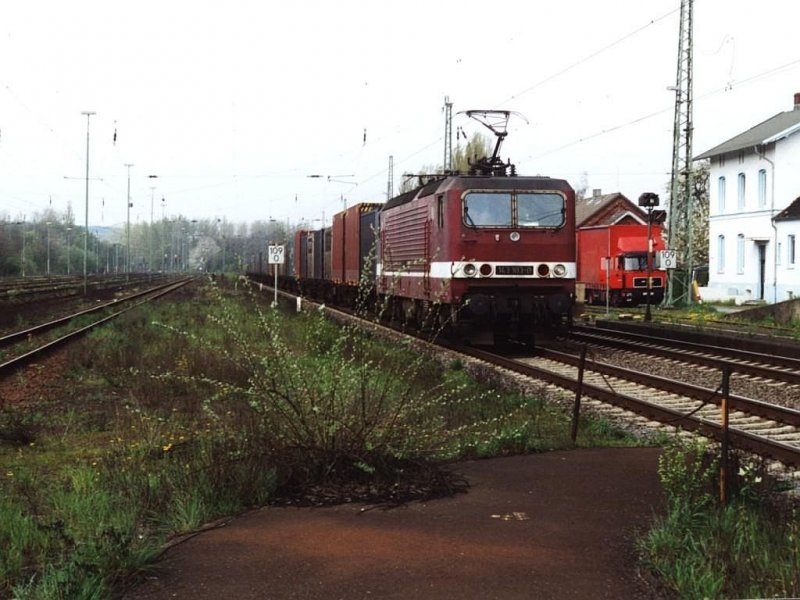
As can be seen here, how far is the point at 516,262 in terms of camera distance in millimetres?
16297

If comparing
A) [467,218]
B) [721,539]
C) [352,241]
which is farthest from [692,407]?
[352,241]

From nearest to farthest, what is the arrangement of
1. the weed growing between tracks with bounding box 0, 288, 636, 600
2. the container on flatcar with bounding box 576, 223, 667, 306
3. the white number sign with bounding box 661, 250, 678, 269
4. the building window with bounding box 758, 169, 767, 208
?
the weed growing between tracks with bounding box 0, 288, 636, 600
the white number sign with bounding box 661, 250, 678, 269
the container on flatcar with bounding box 576, 223, 667, 306
the building window with bounding box 758, 169, 767, 208

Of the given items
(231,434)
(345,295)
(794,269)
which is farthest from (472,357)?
(794,269)

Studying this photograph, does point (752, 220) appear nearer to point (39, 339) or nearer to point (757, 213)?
point (757, 213)

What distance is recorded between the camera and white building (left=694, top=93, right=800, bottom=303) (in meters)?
38.4

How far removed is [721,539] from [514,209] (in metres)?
12.3

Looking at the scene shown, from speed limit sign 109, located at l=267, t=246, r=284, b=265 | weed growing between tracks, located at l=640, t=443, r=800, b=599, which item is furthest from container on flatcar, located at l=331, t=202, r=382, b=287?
weed growing between tracks, located at l=640, t=443, r=800, b=599

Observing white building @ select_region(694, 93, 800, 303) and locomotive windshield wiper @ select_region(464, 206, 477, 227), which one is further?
white building @ select_region(694, 93, 800, 303)

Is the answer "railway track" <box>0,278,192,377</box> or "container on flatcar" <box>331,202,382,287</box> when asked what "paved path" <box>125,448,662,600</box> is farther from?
"container on flatcar" <box>331,202,382,287</box>

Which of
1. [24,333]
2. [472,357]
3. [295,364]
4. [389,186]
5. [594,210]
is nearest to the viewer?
[295,364]

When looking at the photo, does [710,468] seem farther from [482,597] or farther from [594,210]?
[594,210]

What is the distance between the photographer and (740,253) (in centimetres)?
4319

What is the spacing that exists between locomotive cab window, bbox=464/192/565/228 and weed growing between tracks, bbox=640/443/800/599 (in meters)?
10.7

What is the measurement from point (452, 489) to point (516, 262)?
1059cm
